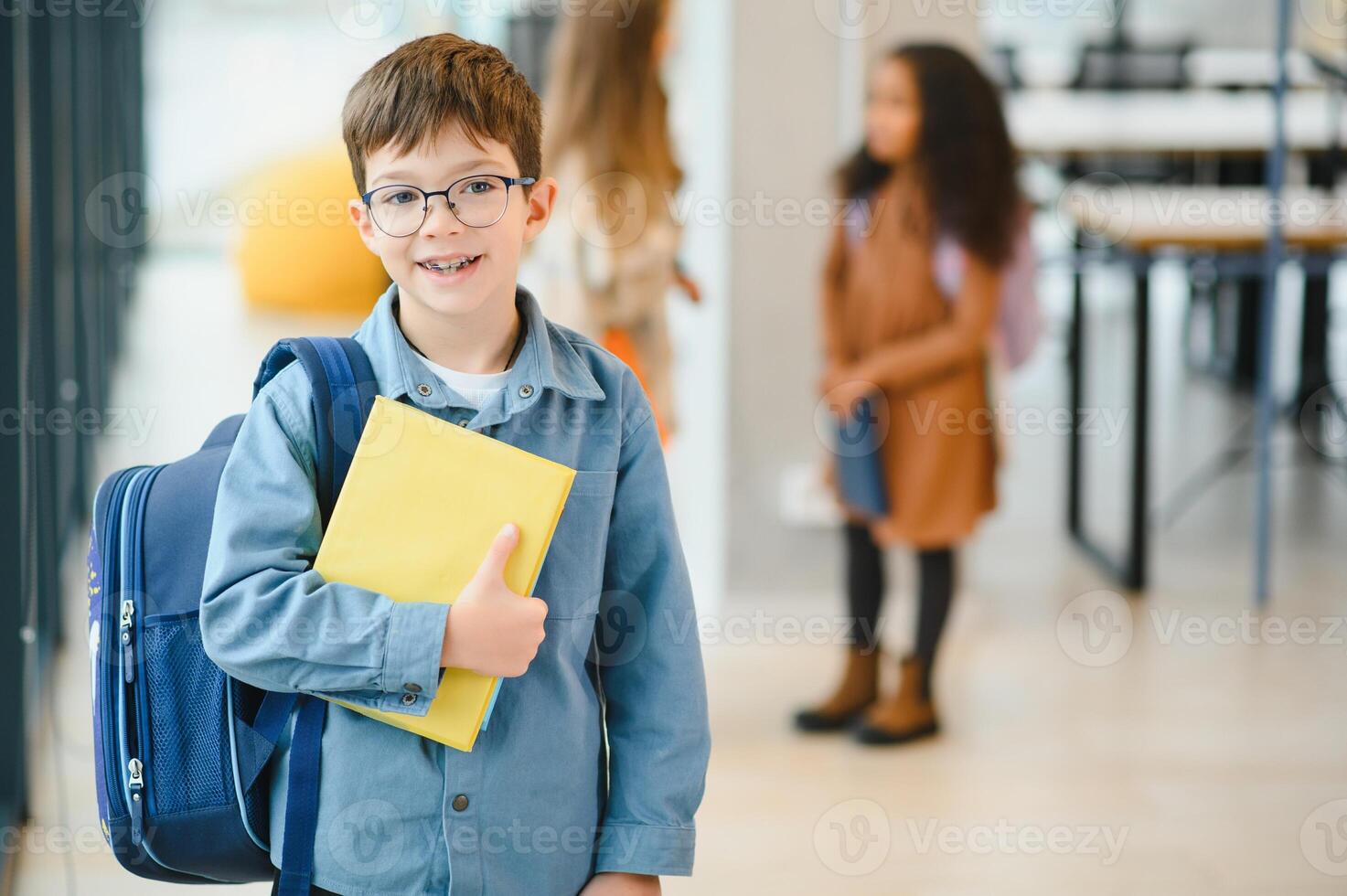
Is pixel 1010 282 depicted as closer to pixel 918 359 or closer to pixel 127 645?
pixel 918 359

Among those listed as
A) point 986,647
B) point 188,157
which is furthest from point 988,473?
point 188,157

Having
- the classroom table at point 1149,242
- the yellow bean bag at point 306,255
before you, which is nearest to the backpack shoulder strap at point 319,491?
the classroom table at point 1149,242

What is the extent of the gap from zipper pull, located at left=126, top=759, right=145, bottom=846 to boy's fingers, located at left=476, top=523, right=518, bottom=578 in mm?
325

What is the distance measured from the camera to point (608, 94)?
2.57 metres

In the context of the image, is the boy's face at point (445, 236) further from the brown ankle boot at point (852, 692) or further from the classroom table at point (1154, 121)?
the classroom table at point (1154, 121)

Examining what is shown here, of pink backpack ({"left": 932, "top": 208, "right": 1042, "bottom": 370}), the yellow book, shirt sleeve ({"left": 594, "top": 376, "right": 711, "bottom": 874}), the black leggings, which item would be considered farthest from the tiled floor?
the yellow book

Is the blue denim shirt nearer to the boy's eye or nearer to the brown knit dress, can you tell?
the boy's eye

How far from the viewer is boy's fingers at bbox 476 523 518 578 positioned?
1.00 meters

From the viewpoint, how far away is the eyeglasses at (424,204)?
1050 mm

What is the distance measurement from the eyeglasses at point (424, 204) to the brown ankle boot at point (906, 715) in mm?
1962

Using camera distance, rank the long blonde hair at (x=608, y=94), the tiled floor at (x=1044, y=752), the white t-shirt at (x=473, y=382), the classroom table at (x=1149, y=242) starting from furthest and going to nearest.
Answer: the classroom table at (x=1149, y=242)
the long blonde hair at (x=608, y=94)
the tiled floor at (x=1044, y=752)
the white t-shirt at (x=473, y=382)

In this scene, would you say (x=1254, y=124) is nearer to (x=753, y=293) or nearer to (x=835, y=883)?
(x=753, y=293)

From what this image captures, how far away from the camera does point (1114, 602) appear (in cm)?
377

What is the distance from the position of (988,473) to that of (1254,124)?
4405 millimetres
